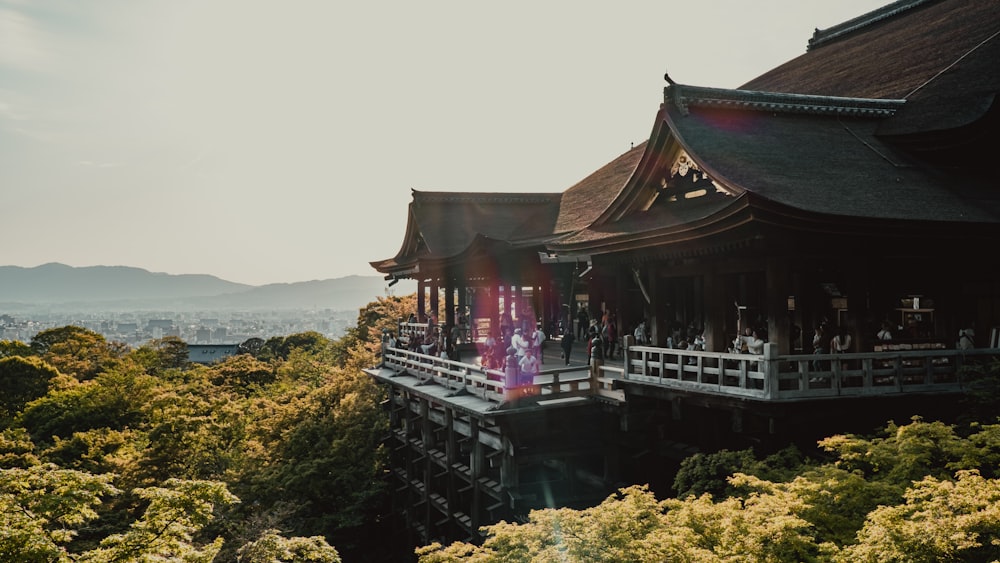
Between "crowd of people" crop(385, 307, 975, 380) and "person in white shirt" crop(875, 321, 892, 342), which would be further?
"person in white shirt" crop(875, 321, 892, 342)

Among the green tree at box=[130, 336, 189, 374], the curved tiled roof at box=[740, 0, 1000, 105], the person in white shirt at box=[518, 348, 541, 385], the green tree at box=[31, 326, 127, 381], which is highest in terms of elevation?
the curved tiled roof at box=[740, 0, 1000, 105]

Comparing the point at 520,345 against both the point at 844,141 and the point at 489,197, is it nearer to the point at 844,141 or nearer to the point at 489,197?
the point at 844,141

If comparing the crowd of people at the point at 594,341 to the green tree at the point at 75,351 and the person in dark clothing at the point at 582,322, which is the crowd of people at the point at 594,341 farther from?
the green tree at the point at 75,351

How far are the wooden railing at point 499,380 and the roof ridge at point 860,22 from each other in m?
19.8

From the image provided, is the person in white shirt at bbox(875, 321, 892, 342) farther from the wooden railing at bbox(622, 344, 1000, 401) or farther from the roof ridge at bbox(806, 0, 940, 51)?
the roof ridge at bbox(806, 0, 940, 51)

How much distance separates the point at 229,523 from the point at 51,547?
11533 millimetres

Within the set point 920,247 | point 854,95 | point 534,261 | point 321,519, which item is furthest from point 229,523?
point 854,95

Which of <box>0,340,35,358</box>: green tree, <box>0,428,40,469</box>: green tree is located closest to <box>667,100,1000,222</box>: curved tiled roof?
<box>0,428,40,469</box>: green tree

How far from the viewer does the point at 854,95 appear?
67.4 ft

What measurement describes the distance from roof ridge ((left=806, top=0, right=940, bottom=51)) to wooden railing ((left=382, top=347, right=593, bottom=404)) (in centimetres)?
1979

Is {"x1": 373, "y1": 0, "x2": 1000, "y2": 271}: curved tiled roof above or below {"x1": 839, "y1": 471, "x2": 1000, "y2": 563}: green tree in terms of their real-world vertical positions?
above

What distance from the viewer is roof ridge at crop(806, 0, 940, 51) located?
86.2ft

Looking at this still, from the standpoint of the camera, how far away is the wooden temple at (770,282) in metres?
12.4

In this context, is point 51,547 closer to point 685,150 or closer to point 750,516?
point 750,516
